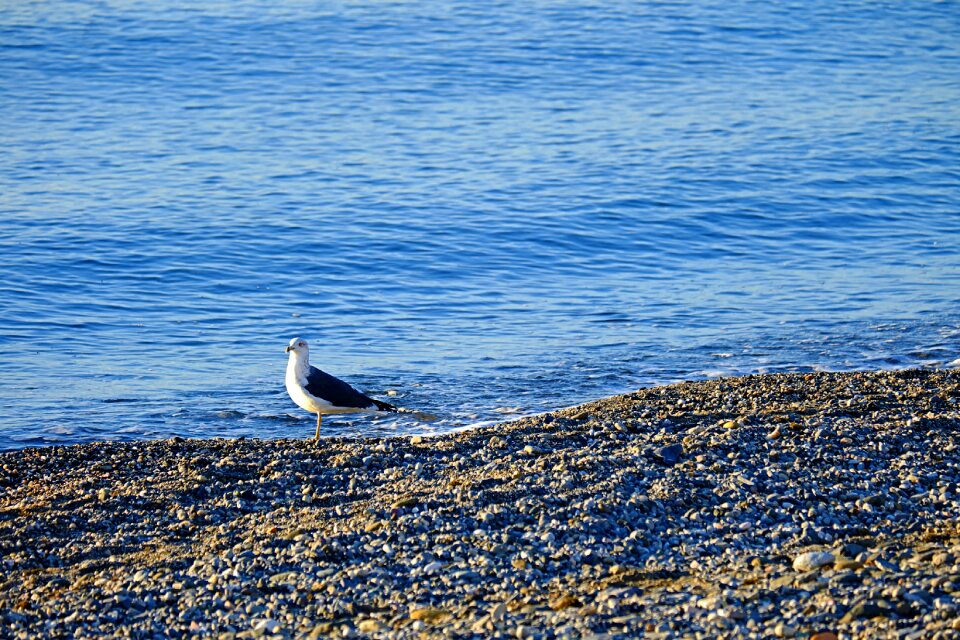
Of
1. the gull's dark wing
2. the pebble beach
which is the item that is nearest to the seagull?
the gull's dark wing

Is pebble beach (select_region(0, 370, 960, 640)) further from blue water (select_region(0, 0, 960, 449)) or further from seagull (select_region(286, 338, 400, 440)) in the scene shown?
blue water (select_region(0, 0, 960, 449))

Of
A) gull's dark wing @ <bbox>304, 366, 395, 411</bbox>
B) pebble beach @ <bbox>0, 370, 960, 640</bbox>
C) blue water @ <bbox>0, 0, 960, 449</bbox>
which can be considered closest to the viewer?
pebble beach @ <bbox>0, 370, 960, 640</bbox>

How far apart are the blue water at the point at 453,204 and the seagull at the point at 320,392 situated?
92 cm

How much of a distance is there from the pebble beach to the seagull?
484 millimetres

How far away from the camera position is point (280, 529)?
8.10m

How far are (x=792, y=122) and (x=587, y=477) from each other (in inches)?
835

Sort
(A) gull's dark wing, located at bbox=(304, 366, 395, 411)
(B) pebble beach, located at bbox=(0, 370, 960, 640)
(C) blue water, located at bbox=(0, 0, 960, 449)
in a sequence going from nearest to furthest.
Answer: (B) pebble beach, located at bbox=(0, 370, 960, 640) < (A) gull's dark wing, located at bbox=(304, 366, 395, 411) < (C) blue water, located at bbox=(0, 0, 960, 449)

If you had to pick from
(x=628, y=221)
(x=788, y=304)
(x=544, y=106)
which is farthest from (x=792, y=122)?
(x=788, y=304)

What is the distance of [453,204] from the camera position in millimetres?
22016

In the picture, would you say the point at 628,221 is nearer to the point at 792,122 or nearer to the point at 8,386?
the point at 792,122

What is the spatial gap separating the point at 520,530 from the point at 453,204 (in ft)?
48.7

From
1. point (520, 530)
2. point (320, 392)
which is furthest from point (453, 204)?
point (520, 530)

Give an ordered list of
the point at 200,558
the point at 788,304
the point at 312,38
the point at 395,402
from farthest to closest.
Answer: the point at 312,38
the point at 788,304
the point at 395,402
the point at 200,558

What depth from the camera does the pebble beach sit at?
Result: 6328 millimetres
